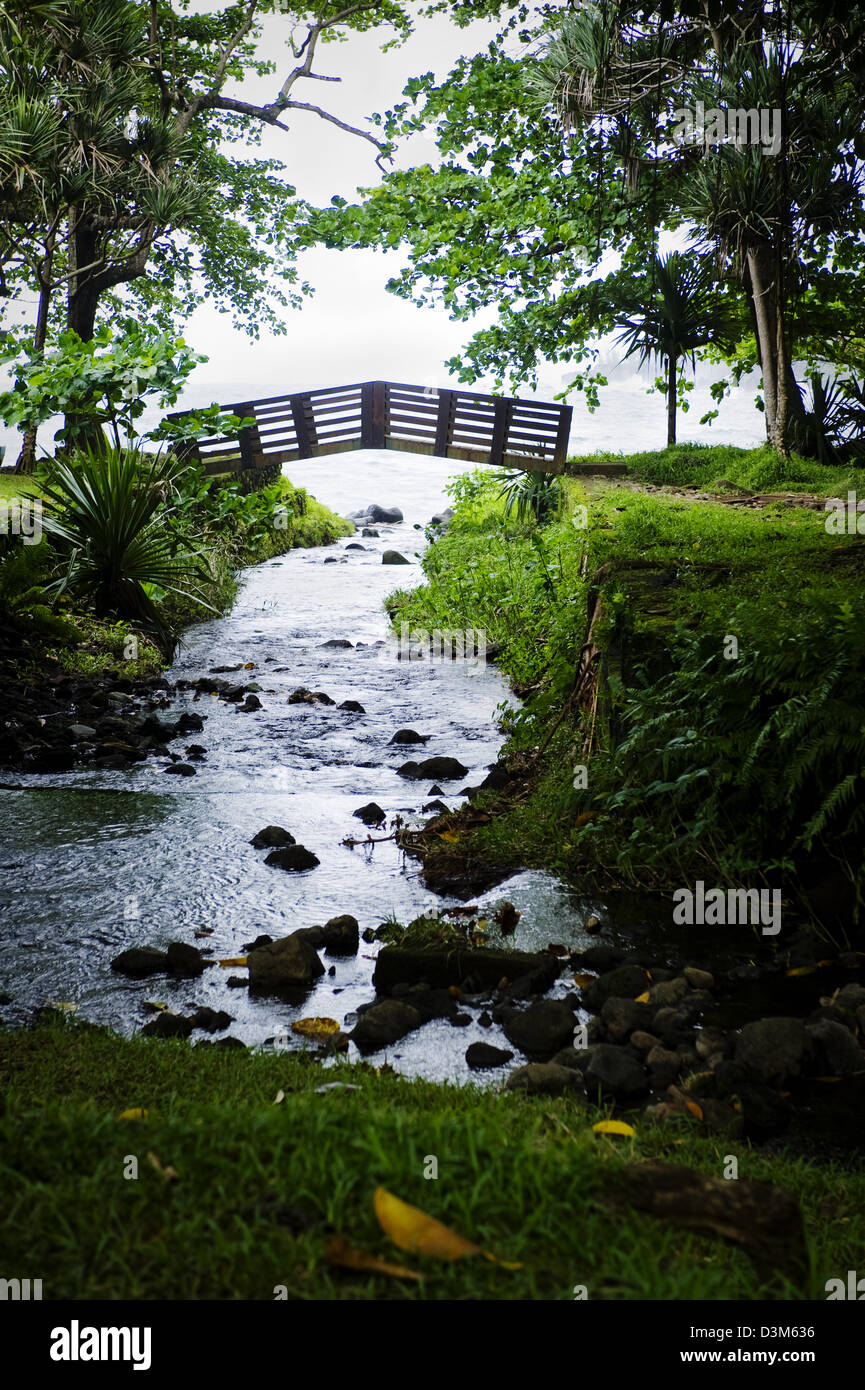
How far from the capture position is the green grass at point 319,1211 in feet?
5.31

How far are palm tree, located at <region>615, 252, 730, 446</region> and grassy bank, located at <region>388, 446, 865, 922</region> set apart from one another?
10255mm

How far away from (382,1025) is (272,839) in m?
1.93

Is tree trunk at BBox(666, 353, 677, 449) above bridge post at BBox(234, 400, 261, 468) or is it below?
above

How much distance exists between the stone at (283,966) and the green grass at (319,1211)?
4.42 feet

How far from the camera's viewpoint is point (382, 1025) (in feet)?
11.0

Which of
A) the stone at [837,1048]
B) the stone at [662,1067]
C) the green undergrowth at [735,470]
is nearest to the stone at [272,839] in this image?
the stone at [662,1067]

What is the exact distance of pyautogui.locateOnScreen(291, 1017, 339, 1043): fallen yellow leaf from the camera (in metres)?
3.40

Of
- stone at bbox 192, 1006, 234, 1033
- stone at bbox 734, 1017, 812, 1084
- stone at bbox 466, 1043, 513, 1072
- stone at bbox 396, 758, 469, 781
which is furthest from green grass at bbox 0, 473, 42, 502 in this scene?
stone at bbox 734, 1017, 812, 1084

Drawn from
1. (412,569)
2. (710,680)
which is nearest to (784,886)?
(710,680)

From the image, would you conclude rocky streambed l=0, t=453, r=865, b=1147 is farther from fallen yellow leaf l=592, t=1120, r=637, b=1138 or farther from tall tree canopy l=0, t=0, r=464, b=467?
tall tree canopy l=0, t=0, r=464, b=467

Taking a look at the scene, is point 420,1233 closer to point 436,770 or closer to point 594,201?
point 436,770

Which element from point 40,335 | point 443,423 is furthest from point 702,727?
point 40,335
